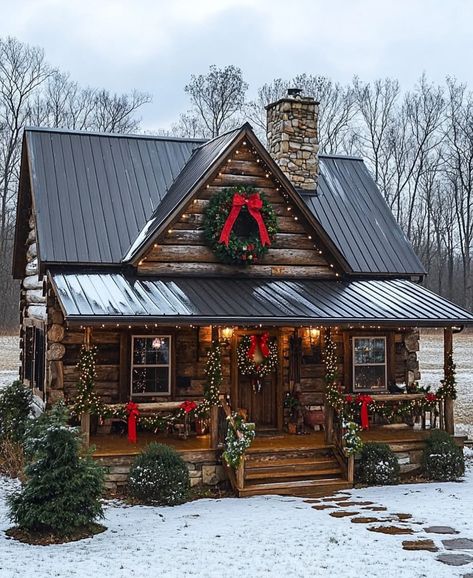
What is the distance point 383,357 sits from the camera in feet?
54.8

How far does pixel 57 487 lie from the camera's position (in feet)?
33.8

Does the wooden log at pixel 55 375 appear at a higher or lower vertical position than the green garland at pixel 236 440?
higher

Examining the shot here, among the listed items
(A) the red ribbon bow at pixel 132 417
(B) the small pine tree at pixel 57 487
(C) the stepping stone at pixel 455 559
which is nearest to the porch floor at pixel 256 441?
(A) the red ribbon bow at pixel 132 417

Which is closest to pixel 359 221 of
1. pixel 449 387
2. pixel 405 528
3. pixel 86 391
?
pixel 449 387

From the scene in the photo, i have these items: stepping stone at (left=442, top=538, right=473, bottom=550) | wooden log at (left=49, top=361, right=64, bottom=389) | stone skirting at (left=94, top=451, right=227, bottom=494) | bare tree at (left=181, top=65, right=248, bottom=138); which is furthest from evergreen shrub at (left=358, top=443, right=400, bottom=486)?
bare tree at (left=181, top=65, right=248, bottom=138)

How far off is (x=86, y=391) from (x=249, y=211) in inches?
196

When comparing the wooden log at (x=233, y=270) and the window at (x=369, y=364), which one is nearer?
the wooden log at (x=233, y=270)

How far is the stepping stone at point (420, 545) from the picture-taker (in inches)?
384

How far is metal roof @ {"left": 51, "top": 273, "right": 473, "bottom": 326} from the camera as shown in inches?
514

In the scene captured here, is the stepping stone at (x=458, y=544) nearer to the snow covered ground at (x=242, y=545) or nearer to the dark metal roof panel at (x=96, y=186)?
the snow covered ground at (x=242, y=545)

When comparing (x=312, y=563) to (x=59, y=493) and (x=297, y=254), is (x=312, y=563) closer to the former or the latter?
(x=59, y=493)

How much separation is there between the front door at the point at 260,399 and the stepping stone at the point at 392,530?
5.26 m

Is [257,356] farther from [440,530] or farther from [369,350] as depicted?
[440,530]

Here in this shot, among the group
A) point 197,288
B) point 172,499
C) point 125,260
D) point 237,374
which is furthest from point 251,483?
point 125,260
